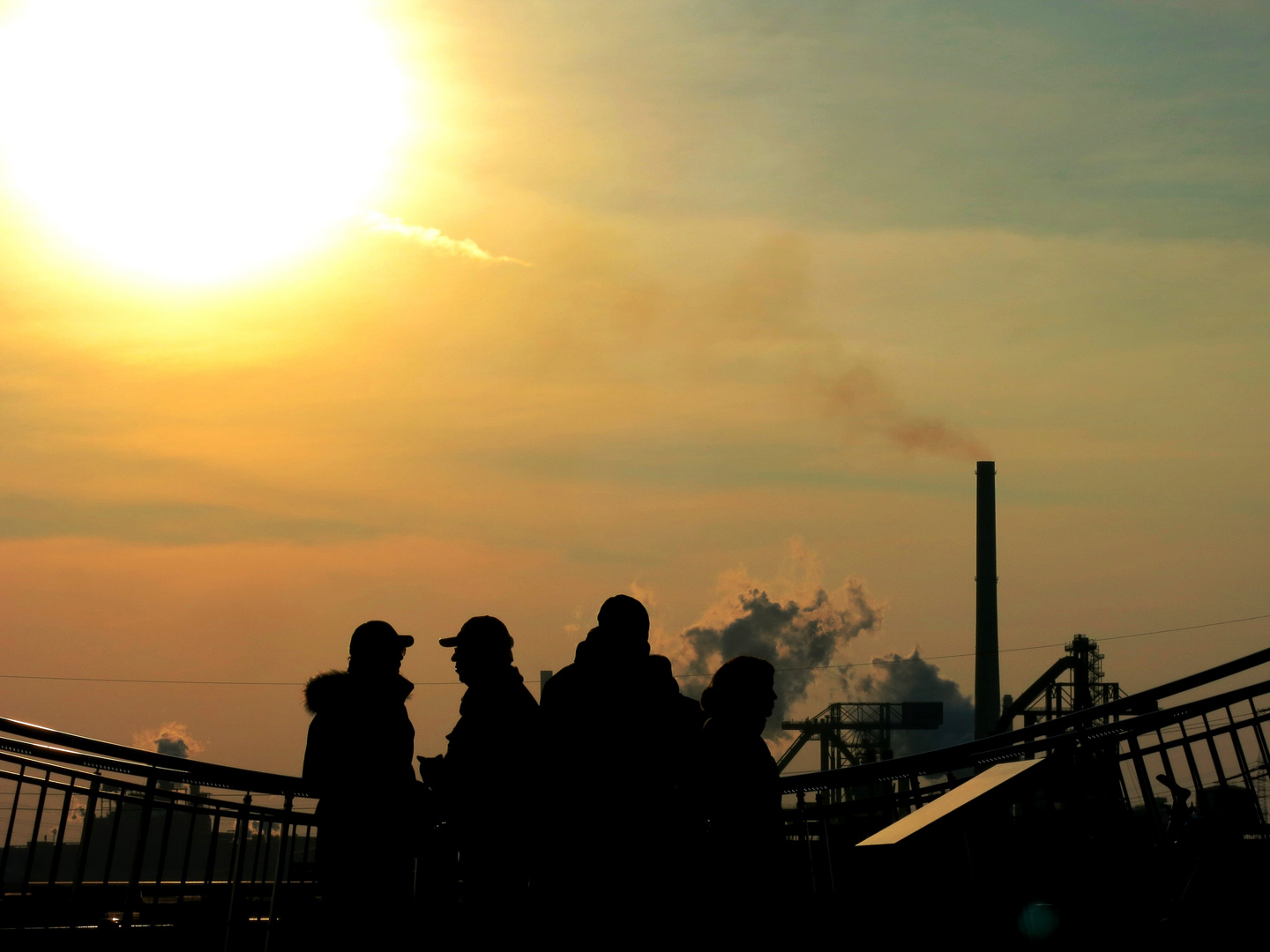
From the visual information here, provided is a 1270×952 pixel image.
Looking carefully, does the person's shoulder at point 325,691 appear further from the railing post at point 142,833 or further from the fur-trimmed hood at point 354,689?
the railing post at point 142,833

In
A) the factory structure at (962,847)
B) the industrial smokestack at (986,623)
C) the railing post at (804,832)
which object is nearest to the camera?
the factory structure at (962,847)

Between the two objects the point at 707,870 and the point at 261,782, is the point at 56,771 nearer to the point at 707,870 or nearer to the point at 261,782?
the point at 261,782

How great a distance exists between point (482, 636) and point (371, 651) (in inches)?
20.6

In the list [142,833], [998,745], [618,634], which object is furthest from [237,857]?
[998,745]

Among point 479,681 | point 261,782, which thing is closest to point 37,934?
point 261,782

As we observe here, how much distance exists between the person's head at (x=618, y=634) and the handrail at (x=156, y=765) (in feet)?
5.28

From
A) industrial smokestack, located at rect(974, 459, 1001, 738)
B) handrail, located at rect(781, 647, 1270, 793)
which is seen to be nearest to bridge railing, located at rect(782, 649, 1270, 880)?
handrail, located at rect(781, 647, 1270, 793)

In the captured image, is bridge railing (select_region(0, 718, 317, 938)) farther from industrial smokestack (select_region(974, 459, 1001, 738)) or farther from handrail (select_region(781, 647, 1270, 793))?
industrial smokestack (select_region(974, 459, 1001, 738))

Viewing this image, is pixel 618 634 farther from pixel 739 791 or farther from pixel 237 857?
pixel 237 857

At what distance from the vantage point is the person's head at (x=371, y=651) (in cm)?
614

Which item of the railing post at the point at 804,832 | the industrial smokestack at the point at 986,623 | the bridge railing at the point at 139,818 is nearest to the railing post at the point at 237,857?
the bridge railing at the point at 139,818

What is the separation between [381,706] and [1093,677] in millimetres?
75643

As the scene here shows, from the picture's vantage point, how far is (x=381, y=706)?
620cm

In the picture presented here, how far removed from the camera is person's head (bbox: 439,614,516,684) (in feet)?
20.1
